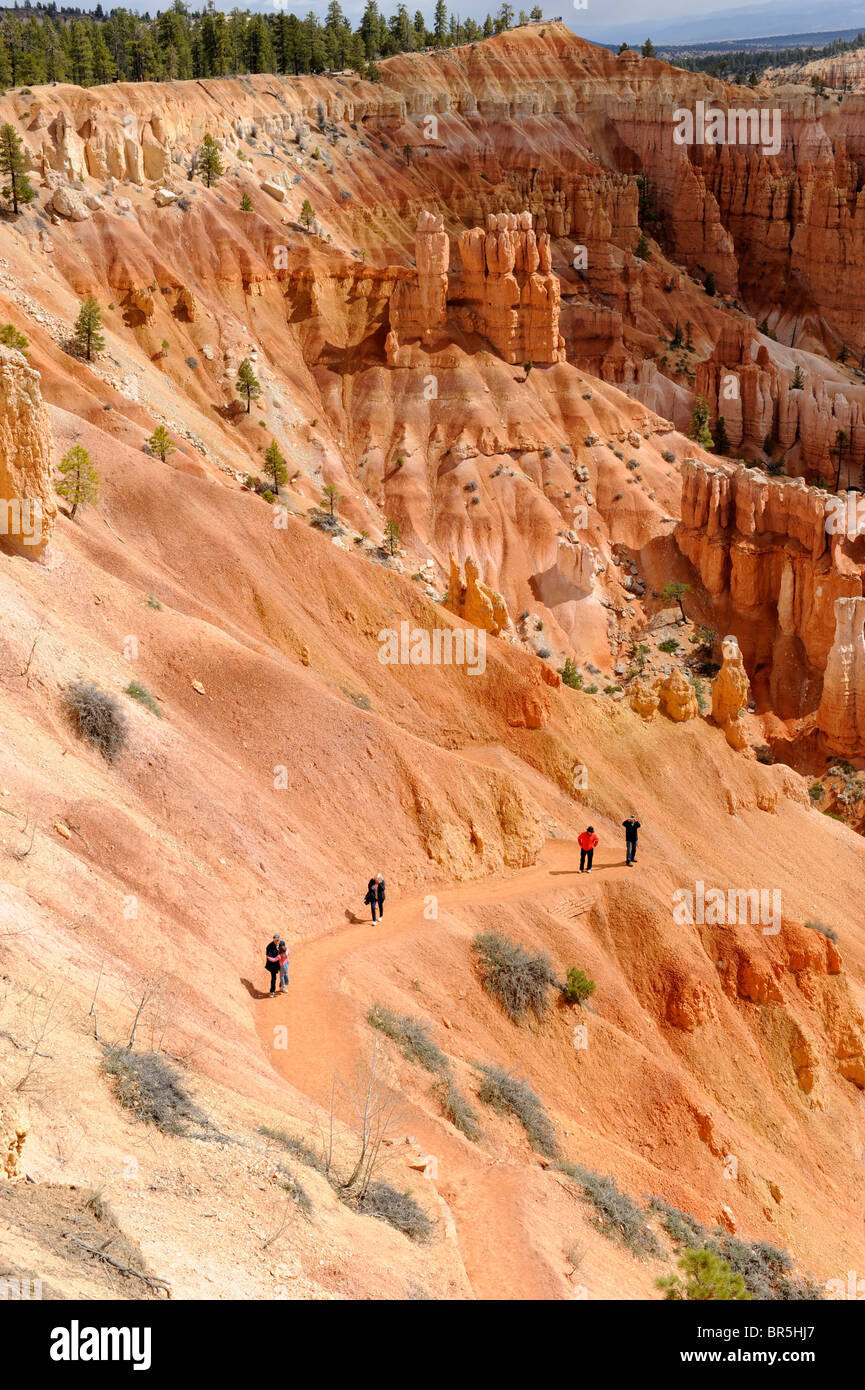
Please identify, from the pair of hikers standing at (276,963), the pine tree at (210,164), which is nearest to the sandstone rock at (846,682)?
the pair of hikers standing at (276,963)

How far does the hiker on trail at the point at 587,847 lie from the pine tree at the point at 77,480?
1463cm

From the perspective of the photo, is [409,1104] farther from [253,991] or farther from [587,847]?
[587,847]

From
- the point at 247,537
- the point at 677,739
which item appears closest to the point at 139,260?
the point at 247,537

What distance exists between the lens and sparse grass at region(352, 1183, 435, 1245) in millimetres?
14422

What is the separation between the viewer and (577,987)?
2528cm

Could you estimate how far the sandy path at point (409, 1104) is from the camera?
49.2ft

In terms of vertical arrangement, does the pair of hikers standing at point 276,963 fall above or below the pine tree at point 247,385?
below

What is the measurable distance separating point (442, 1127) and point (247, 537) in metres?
22.0

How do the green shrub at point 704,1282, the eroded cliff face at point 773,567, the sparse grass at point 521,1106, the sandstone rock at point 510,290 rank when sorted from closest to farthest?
the green shrub at point 704,1282 → the sparse grass at point 521,1106 → the eroded cliff face at point 773,567 → the sandstone rock at point 510,290

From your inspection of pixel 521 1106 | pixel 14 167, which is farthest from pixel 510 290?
pixel 521 1106

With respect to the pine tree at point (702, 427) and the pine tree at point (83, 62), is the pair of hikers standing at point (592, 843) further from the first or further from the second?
the pine tree at point (83, 62)

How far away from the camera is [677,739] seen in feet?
123
